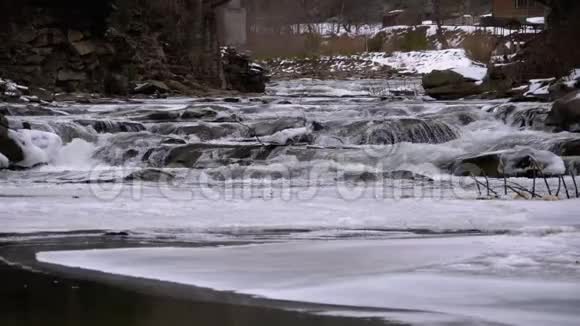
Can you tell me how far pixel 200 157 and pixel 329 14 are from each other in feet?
184

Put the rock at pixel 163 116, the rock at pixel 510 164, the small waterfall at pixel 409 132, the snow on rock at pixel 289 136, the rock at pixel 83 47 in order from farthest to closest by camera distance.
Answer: the rock at pixel 83 47 < the rock at pixel 163 116 < the small waterfall at pixel 409 132 < the snow on rock at pixel 289 136 < the rock at pixel 510 164

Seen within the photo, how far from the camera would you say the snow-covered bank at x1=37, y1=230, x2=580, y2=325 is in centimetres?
415

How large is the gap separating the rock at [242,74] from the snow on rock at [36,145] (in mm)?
18014

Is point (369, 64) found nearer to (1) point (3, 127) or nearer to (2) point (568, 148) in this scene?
(2) point (568, 148)

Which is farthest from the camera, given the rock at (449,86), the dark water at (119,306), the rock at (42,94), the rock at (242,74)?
the rock at (242,74)

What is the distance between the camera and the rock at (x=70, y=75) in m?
25.5

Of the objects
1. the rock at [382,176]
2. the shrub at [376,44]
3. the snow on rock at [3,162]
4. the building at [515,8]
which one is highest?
the building at [515,8]

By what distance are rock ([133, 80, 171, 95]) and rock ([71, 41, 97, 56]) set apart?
1627 millimetres

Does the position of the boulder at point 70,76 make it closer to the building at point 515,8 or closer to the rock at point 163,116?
the rock at point 163,116

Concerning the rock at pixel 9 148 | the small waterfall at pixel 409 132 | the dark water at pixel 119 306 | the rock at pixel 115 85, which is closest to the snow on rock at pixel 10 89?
the rock at pixel 115 85

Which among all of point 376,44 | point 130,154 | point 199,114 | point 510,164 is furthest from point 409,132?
point 376,44

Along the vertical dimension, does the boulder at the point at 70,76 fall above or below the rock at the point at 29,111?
above

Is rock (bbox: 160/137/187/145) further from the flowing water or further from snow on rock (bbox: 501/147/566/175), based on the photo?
snow on rock (bbox: 501/147/566/175)

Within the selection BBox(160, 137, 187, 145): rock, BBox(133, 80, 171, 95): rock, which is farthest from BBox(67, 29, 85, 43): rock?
BBox(160, 137, 187, 145): rock
